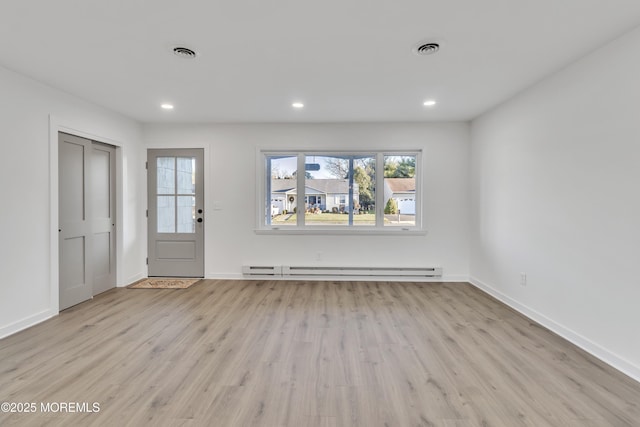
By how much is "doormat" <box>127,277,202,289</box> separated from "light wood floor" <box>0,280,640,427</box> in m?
0.76

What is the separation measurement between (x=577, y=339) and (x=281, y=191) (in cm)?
390

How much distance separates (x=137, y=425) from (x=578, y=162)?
377 centimetres

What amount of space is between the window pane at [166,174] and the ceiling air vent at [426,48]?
153 inches

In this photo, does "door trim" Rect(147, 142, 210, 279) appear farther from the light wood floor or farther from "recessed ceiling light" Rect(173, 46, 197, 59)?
"recessed ceiling light" Rect(173, 46, 197, 59)

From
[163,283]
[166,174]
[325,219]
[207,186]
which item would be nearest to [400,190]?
[325,219]

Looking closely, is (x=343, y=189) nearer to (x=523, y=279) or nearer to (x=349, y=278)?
(x=349, y=278)

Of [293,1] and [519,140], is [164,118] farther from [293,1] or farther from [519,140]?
[519,140]

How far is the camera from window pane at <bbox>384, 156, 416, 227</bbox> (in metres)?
4.59

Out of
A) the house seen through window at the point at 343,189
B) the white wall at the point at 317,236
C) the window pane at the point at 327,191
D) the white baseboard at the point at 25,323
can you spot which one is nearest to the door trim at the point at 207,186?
the white wall at the point at 317,236

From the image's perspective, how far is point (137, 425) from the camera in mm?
1560

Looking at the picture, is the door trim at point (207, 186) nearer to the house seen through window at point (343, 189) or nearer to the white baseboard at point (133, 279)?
the white baseboard at point (133, 279)

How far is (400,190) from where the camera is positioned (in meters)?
4.61

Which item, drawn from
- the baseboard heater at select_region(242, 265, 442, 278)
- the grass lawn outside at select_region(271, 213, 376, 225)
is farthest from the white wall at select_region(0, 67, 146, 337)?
the grass lawn outside at select_region(271, 213, 376, 225)

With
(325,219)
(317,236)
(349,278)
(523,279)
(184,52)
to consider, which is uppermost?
(184,52)
